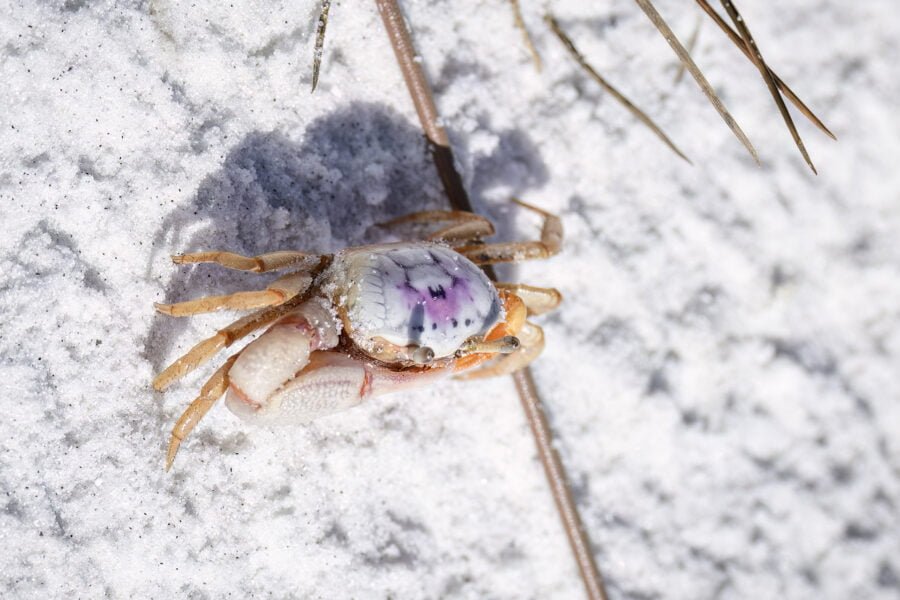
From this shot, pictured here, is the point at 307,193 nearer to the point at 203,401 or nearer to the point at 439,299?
the point at 439,299

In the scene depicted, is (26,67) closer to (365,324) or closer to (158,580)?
(365,324)

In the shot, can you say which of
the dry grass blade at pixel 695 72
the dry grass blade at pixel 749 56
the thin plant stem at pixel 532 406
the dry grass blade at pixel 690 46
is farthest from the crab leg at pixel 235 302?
the dry grass blade at pixel 690 46

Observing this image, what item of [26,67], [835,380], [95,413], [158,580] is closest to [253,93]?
[26,67]

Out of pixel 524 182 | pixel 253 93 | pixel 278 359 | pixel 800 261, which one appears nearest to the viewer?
pixel 278 359

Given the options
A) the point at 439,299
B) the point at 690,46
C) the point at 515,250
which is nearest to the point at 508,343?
the point at 439,299

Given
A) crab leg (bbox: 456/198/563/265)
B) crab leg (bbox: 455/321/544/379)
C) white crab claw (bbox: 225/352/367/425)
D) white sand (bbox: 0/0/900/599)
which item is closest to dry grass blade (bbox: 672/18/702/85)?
white sand (bbox: 0/0/900/599)

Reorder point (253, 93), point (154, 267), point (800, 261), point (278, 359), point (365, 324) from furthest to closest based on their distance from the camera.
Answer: point (800, 261)
point (253, 93)
point (154, 267)
point (365, 324)
point (278, 359)

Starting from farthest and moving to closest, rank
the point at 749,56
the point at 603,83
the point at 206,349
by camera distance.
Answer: the point at 603,83, the point at 749,56, the point at 206,349
